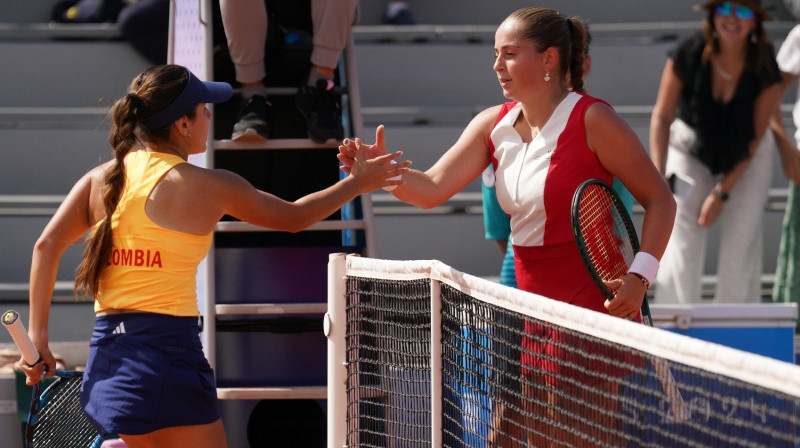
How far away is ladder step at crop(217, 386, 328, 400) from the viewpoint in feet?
16.0

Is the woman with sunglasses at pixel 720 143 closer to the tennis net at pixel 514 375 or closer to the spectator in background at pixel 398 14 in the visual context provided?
the spectator in background at pixel 398 14

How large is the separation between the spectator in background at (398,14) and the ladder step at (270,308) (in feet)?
13.3

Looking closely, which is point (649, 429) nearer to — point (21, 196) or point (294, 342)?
point (294, 342)

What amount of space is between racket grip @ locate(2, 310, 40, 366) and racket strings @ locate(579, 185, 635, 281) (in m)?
1.65

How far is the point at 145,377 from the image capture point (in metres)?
3.34

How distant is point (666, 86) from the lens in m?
6.24

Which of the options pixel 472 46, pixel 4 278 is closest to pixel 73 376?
pixel 4 278

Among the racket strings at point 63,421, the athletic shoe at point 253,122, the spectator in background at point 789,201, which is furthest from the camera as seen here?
the spectator in background at point 789,201

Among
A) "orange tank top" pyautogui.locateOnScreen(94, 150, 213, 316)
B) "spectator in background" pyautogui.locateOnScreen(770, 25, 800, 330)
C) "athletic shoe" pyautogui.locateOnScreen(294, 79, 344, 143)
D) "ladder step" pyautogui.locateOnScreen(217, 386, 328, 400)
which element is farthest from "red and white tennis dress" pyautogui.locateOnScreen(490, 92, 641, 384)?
"spectator in background" pyautogui.locateOnScreen(770, 25, 800, 330)

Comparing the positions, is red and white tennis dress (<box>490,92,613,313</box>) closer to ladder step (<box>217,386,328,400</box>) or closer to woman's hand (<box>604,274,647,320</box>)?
woman's hand (<box>604,274,647,320</box>)

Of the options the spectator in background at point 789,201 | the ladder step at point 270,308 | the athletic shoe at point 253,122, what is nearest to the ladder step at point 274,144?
the athletic shoe at point 253,122

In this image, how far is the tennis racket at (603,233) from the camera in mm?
3098

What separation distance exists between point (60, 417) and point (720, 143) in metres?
3.69

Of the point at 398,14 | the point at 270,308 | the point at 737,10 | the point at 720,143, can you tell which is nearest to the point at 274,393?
the point at 270,308
